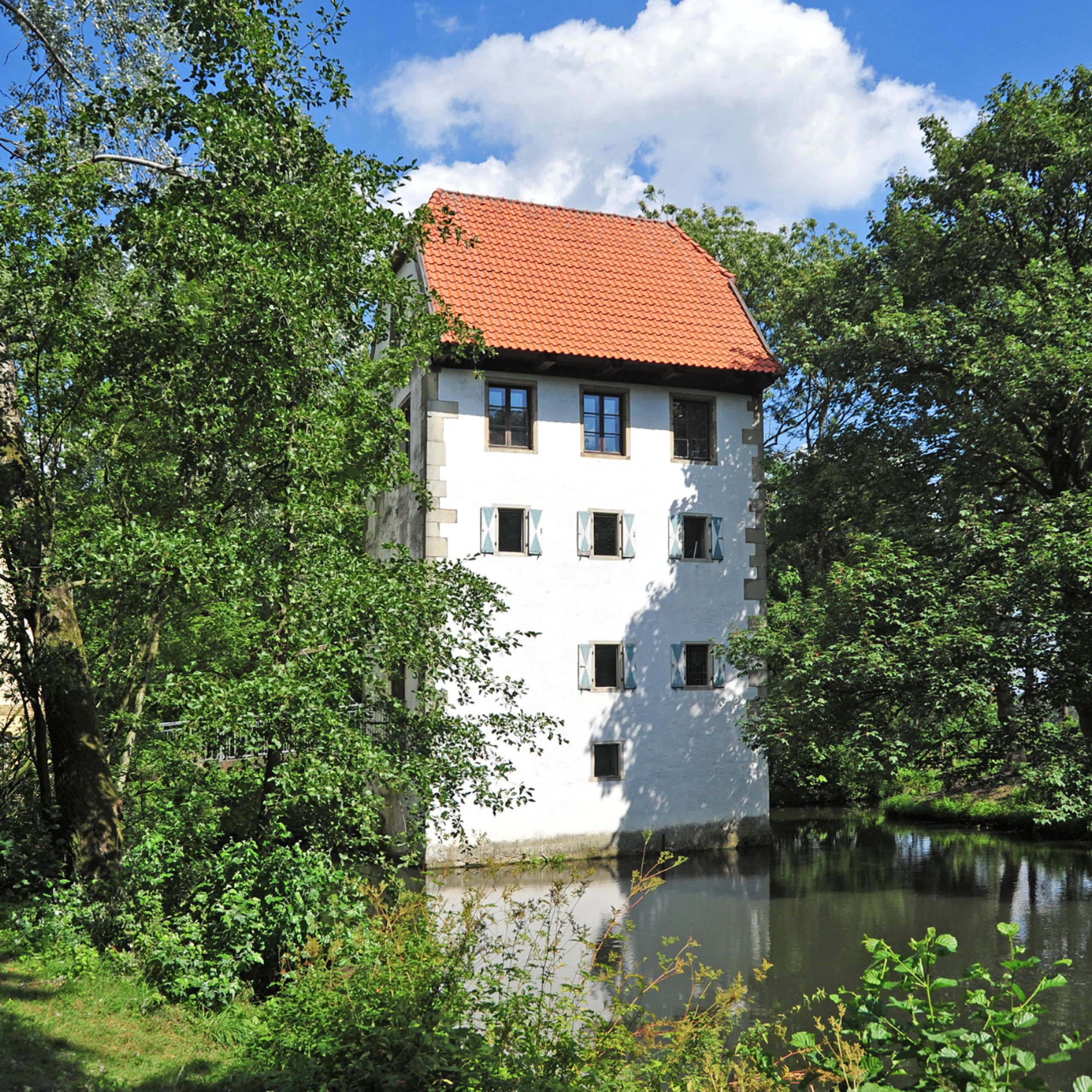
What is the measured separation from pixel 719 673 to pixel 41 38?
1475cm

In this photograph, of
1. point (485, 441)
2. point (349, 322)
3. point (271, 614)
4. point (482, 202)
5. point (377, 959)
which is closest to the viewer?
point (377, 959)

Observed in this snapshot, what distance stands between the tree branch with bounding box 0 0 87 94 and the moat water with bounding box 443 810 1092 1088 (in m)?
9.53

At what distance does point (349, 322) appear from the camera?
33.4 ft

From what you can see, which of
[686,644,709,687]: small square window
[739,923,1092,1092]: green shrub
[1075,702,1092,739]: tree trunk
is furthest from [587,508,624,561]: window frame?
[739,923,1092,1092]: green shrub

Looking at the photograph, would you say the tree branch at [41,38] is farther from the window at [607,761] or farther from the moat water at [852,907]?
the window at [607,761]

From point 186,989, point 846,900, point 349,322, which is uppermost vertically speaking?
point 349,322

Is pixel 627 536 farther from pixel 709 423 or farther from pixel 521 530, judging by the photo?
pixel 709 423

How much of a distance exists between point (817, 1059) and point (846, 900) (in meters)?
11.0

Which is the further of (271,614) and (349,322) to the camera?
(349,322)

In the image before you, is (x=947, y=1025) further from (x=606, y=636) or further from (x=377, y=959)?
(x=606, y=636)

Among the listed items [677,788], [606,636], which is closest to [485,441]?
[606,636]

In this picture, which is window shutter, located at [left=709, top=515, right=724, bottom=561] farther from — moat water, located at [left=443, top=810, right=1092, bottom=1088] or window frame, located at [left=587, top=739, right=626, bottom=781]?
moat water, located at [left=443, top=810, right=1092, bottom=1088]

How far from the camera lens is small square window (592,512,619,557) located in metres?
19.2

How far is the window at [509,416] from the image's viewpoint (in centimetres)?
1872
